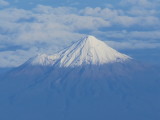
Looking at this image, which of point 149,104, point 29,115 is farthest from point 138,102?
point 29,115

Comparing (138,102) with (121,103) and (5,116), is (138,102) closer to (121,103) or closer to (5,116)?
(121,103)

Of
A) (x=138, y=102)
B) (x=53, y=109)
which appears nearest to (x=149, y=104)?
(x=138, y=102)

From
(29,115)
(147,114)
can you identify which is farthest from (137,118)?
(29,115)

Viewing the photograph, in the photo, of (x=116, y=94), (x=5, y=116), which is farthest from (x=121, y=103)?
(x=5, y=116)

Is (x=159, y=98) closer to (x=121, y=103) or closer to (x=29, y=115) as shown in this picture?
(x=121, y=103)

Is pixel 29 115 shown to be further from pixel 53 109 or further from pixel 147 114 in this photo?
pixel 147 114

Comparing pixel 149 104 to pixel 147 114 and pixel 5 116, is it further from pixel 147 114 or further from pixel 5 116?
pixel 5 116
